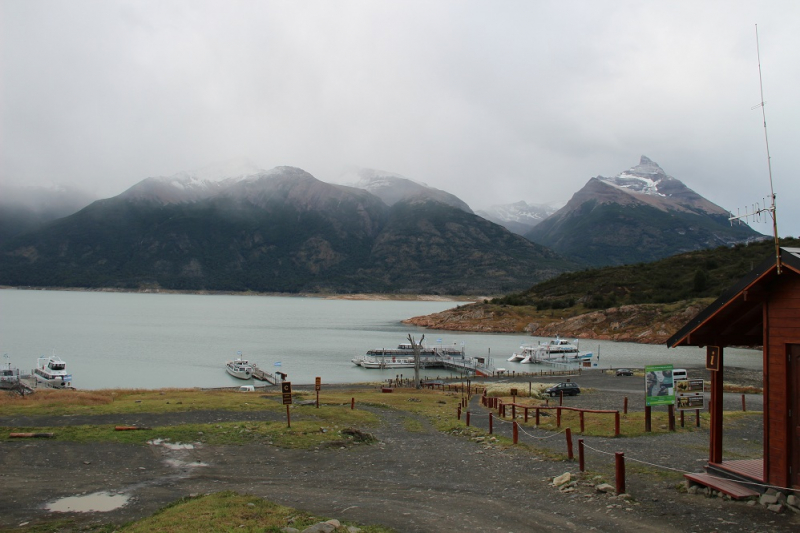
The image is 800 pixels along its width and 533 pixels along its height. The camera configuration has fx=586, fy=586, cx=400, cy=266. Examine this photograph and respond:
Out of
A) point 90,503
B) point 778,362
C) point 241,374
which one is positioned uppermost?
point 778,362

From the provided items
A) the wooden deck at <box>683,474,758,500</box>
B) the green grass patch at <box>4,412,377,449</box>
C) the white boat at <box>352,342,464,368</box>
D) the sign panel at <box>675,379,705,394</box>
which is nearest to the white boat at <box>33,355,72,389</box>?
the white boat at <box>352,342,464,368</box>

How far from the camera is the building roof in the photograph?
12500 mm

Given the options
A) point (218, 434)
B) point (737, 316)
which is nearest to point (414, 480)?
point (737, 316)

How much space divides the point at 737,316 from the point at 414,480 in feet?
32.0

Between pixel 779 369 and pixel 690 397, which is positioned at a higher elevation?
pixel 779 369

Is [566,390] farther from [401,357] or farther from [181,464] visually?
[401,357]

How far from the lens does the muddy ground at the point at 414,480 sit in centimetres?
1237

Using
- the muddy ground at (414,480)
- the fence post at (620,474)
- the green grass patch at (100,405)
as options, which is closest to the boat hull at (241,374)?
the green grass patch at (100,405)

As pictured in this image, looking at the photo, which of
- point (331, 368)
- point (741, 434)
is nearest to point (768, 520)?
point (741, 434)

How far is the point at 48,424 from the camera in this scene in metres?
25.2

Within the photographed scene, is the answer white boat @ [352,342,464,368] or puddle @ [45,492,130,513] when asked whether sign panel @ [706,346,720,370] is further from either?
white boat @ [352,342,464,368]

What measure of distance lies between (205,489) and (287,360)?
6905cm

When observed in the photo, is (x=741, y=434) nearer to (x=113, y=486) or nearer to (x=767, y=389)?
(x=767, y=389)

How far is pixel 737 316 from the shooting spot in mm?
14172
